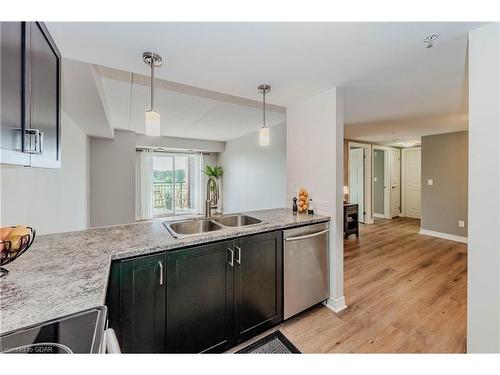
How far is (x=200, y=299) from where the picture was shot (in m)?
1.49

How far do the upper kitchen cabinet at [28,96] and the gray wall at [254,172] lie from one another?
3.92 meters

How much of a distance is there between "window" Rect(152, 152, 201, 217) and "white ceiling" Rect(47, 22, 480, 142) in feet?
18.0

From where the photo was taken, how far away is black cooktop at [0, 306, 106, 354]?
1.91 ft

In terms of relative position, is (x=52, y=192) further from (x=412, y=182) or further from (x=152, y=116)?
(x=412, y=182)

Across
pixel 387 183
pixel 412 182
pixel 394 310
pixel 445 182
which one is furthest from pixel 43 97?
pixel 412 182

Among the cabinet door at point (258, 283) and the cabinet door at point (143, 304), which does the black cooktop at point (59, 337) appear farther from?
→ the cabinet door at point (258, 283)

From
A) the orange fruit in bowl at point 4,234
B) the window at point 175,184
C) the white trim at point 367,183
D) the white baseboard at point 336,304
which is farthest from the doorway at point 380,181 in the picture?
the orange fruit in bowl at point 4,234

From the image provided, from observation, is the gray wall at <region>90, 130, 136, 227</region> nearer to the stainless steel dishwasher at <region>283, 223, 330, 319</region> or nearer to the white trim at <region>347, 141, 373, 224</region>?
the stainless steel dishwasher at <region>283, 223, 330, 319</region>

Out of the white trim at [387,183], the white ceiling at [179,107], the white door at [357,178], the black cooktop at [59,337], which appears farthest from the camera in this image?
the white trim at [387,183]

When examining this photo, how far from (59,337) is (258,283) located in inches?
52.7

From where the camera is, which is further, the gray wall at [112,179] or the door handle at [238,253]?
the gray wall at [112,179]

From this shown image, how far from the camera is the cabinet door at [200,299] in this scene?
1390 mm

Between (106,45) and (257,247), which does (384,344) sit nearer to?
(257,247)

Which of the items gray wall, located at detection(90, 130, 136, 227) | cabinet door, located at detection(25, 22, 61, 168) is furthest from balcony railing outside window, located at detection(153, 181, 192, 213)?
cabinet door, located at detection(25, 22, 61, 168)
